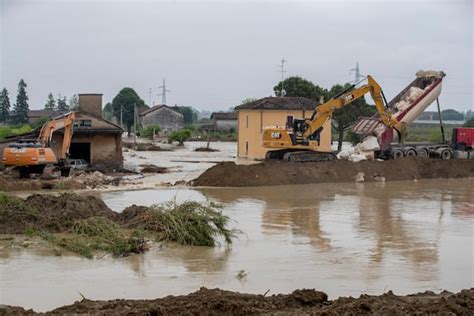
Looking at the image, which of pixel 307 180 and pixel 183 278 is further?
pixel 307 180

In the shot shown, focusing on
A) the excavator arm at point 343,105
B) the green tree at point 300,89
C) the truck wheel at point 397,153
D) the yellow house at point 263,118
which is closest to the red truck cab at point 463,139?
the truck wheel at point 397,153

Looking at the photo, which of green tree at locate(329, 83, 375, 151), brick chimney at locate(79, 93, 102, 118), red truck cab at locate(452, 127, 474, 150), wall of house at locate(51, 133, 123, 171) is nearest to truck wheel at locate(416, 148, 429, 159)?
red truck cab at locate(452, 127, 474, 150)

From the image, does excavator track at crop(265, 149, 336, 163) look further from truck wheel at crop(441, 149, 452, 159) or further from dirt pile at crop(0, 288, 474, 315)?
dirt pile at crop(0, 288, 474, 315)

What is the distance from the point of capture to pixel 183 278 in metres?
10.7

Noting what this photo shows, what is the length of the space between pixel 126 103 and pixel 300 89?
43.2 metres

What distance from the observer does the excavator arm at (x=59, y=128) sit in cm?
2803

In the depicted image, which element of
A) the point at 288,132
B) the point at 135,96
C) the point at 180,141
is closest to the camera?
the point at 288,132

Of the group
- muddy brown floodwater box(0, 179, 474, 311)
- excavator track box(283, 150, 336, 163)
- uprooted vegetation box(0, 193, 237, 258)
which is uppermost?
excavator track box(283, 150, 336, 163)

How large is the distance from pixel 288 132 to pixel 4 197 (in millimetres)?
15845

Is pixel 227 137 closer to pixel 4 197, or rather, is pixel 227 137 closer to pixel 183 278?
pixel 4 197

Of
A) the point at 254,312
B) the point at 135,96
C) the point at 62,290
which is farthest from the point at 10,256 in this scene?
the point at 135,96

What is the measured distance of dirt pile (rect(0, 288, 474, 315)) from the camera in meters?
7.76

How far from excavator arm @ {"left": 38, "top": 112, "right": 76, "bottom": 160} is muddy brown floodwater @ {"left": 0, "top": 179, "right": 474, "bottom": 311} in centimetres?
943

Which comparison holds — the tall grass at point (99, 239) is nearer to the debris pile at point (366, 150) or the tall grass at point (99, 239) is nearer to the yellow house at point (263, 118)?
the debris pile at point (366, 150)
